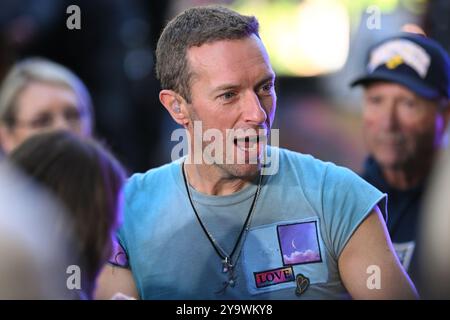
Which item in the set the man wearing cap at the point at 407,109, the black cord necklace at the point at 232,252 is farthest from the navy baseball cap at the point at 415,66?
the black cord necklace at the point at 232,252

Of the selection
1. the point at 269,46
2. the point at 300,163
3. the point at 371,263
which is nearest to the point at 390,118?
the point at 269,46

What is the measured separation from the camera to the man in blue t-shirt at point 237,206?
1.88 m

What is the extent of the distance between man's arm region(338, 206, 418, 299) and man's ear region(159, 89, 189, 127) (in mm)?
506

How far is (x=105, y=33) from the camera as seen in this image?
2.94 m

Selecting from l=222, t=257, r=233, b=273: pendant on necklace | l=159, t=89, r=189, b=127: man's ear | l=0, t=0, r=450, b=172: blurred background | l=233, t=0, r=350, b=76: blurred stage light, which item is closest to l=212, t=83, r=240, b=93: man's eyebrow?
l=159, t=89, r=189, b=127: man's ear

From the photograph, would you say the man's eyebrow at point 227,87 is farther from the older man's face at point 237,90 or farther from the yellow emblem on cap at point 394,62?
the yellow emblem on cap at point 394,62

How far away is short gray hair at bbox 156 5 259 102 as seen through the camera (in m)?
1.88

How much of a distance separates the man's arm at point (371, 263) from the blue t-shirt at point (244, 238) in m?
0.04

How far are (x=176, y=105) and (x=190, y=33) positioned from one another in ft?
0.66

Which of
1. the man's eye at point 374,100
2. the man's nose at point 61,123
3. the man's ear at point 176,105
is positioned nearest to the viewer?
the man's ear at point 176,105

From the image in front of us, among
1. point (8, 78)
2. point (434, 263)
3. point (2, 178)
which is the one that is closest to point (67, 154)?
point (2, 178)
